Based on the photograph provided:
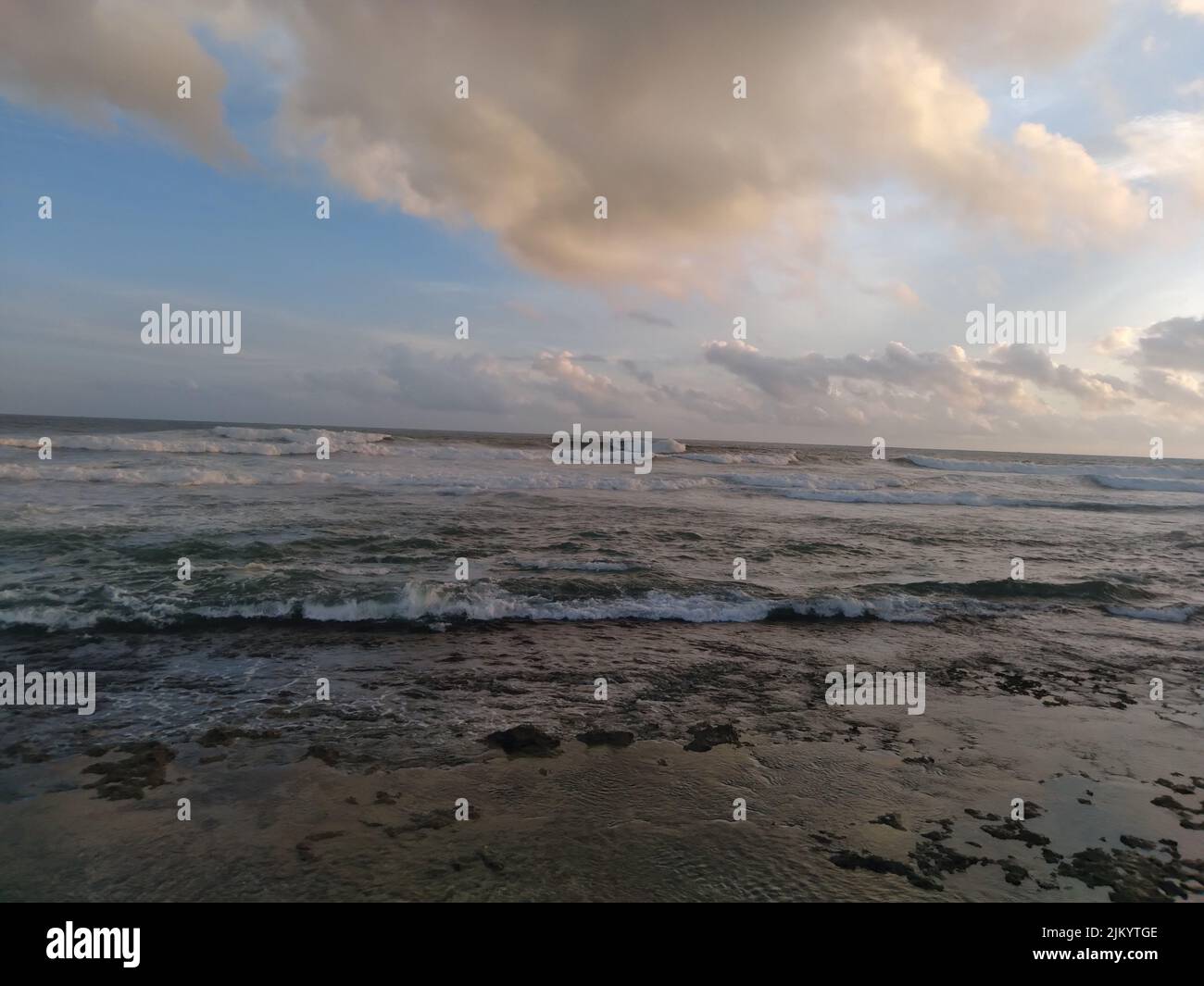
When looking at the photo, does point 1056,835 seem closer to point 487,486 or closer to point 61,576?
point 61,576

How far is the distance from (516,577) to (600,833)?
7781mm

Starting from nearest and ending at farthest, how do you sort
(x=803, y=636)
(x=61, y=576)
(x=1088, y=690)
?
(x=1088, y=690), (x=803, y=636), (x=61, y=576)

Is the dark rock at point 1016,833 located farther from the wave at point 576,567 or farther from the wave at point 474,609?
the wave at point 576,567

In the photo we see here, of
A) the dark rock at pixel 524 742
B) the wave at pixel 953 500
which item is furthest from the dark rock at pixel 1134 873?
the wave at pixel 953 500

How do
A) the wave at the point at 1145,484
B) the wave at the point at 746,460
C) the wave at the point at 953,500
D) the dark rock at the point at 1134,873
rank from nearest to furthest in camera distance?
the dark rock at the point at 1134,873 < the wave at the point at 953,500 < the wave at the point at 1145,484 < the wave at the point at 746,460

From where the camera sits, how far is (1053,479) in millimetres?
46594

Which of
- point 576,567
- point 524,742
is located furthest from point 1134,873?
point 576,567

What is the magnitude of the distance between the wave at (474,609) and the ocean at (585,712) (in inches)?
2.2

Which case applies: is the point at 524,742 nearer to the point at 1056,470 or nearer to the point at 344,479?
the point at 344,479

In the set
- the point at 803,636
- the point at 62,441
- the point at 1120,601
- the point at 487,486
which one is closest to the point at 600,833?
the point at 803,636

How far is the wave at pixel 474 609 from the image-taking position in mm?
9383

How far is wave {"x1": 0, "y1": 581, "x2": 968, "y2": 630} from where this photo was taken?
9383 millimetres

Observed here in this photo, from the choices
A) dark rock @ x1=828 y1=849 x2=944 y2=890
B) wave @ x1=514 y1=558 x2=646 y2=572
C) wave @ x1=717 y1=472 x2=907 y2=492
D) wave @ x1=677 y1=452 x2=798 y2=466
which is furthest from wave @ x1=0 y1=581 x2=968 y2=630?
wave @ x1=677 y1=452 x2=798 y2=466

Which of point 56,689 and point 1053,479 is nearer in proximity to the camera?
point 56,689
